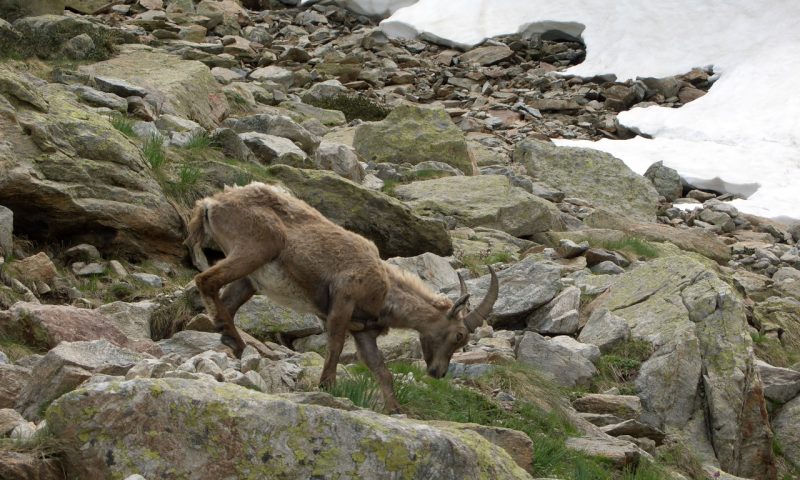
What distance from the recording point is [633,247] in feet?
59.1

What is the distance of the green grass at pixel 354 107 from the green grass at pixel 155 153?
13310 millimetres

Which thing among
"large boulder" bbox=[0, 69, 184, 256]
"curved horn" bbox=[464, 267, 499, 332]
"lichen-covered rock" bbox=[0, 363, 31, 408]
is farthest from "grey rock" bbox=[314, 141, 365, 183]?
"lichen-covered rock" bbox=[0, 363, 31, 408]

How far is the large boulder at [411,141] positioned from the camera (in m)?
21.3

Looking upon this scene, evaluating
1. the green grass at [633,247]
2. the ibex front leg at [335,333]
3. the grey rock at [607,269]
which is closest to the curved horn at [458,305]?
the ibex front leg at [335,333]

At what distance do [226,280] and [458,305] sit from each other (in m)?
2.29

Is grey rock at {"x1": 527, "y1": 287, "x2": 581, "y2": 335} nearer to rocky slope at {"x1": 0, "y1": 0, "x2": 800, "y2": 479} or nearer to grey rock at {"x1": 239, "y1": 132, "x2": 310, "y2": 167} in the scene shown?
rocky slope at {"x1": 0, "y1": 0, "x2": 800, "y2": 479}

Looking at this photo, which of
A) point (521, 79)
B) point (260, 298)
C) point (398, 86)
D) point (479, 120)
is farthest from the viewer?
point (521, 79)

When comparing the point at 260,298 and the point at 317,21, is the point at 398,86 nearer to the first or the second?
the point at 317,21

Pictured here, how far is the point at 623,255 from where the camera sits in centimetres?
1717

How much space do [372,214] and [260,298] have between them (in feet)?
10.9

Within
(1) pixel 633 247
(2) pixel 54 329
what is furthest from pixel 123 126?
(1) pixel 633 247

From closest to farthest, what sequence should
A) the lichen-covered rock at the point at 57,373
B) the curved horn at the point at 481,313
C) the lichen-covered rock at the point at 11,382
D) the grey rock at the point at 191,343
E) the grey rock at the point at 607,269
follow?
the lichen-covered rock at the point at 57,373 → the lichen-covered rock at the point at 11,382 → the grey rock at the point at 191,343 → the curved horn at the point at 481,313 → the grey rock at the point at 607,269

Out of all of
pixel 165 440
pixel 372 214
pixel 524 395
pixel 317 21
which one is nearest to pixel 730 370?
pixel 524 395

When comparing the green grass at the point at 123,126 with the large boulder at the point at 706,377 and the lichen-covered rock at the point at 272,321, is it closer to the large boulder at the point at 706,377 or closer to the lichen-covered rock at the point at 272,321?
the lichen-covered rock at the point at 272,321
